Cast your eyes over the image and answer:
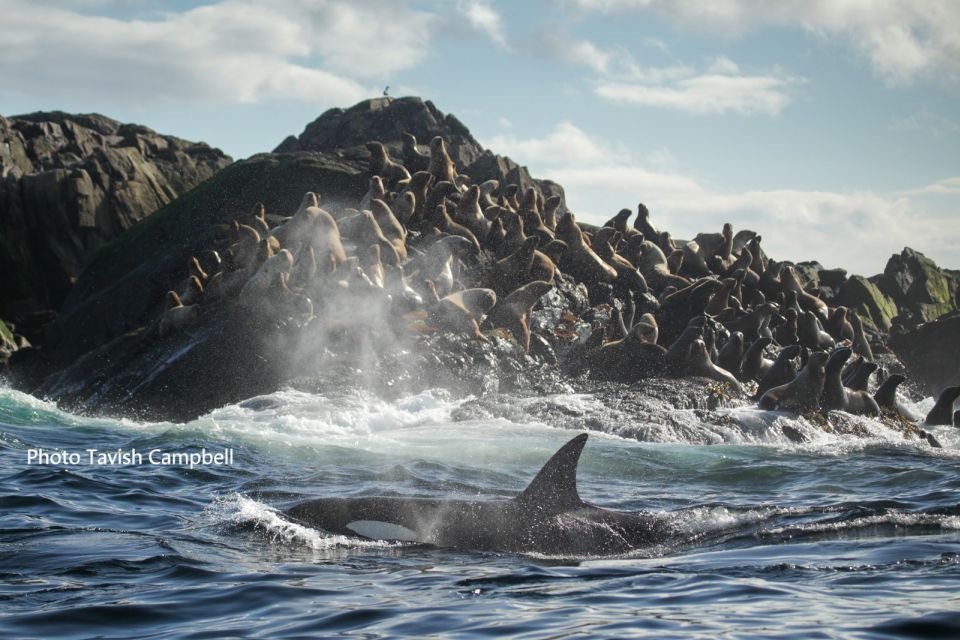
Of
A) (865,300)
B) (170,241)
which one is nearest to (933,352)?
(865,300)

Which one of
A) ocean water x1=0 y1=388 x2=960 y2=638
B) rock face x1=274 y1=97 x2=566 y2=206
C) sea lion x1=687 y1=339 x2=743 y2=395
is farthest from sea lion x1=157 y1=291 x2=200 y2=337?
rock face x1=274 y1=97 x2=566 y2=206

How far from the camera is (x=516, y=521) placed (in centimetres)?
751

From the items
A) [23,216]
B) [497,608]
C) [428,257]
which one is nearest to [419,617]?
[497,608]

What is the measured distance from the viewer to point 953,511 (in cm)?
961

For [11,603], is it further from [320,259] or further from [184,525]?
[320,259]

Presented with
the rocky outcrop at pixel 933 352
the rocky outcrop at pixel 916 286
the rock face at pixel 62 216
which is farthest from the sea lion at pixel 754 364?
the rock face at pixel 62 216

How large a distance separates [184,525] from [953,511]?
7109 millimetres

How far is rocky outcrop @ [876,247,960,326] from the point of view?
44.8 metres

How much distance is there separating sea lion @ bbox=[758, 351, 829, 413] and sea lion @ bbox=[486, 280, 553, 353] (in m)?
5.12

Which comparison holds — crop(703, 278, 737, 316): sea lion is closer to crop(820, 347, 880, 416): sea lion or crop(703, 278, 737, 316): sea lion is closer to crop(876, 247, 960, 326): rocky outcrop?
crop(820, 347, 880, 416): sea lion

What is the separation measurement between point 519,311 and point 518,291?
0.51 meters

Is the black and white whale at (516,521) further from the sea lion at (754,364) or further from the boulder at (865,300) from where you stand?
the boulder at (865,300)

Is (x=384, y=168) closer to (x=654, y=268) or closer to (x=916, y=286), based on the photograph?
(x=654, y=268)

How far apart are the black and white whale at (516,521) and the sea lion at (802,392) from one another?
40.7 feet
